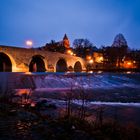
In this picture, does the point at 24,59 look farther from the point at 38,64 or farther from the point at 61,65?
the point at 61,65

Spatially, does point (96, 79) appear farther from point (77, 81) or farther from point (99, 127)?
point (99, 127)

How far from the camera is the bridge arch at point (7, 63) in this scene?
36412mm

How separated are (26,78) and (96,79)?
760 centimetres

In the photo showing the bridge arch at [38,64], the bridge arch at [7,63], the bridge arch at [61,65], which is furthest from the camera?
the bridge arch at [61,65]

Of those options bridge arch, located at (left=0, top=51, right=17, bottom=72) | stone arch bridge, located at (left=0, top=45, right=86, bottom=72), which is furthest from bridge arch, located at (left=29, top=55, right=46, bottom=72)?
bridge arch, located at (left=0, top=51, right=17, bottom=72)

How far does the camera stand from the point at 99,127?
499 cm

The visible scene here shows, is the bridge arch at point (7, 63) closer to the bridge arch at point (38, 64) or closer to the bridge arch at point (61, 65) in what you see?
the bridge arch at point (38, 64)

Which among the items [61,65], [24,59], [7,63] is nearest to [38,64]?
[24,59]

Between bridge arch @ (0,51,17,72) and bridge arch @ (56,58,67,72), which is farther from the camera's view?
bridge arch @ (56,58,67,72)

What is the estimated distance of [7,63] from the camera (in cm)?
3866

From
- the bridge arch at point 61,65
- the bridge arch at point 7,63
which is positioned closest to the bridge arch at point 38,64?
the bridge arch at point 7,63

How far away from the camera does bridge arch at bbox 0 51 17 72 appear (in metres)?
36.4

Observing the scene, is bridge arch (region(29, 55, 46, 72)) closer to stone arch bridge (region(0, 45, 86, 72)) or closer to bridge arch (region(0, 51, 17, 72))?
stone arch bridge (region(0, 45, 86, 72))

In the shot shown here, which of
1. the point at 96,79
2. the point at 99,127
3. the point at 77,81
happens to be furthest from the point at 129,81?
the point at 99,127
